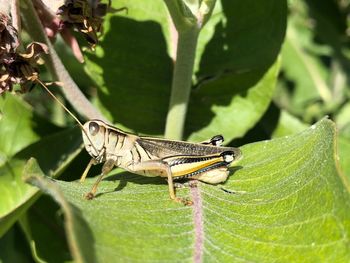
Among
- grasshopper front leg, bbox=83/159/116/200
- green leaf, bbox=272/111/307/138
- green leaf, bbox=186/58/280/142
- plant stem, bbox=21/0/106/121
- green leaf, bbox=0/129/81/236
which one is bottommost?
green leaf, bbox=272/111/307/138

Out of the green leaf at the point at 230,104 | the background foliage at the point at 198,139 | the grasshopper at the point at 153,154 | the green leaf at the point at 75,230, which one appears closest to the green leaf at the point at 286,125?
the background foliage at the point at 198,139

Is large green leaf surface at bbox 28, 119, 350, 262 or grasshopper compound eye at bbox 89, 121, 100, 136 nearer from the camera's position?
large green leaf surface at bbox 28, 119, 350, 262

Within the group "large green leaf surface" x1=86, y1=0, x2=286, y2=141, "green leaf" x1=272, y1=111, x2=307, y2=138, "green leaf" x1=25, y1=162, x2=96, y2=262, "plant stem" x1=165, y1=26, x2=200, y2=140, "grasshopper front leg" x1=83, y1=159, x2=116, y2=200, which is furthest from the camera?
"green leaf" x1=272, y1=111, x2=307, y2=138

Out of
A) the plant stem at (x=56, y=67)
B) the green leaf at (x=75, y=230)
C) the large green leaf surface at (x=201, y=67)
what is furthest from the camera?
the large green leaf surface at (x=201, y=67)

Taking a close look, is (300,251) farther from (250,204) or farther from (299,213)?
(250,204)

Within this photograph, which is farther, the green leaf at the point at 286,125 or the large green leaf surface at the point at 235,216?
the green leaf at the point at 286,125

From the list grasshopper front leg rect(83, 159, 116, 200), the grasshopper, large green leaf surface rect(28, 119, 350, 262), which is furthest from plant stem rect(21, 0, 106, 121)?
large green leaf surface rect(28, 119, 350, 262)

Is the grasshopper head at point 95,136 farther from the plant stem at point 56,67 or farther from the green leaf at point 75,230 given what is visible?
the green leaf at point 75,230

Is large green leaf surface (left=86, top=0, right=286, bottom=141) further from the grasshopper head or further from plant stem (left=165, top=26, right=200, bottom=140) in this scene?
the grasshopper head
